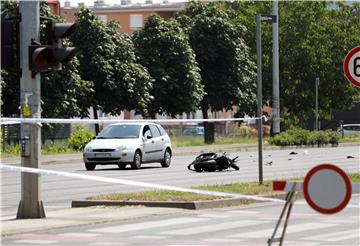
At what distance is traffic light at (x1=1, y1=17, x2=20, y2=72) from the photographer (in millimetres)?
15094

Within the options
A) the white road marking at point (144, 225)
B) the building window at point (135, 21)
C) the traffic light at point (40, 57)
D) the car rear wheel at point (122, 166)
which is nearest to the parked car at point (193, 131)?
the building window at point (135, 21)

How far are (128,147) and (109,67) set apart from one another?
20332 mm

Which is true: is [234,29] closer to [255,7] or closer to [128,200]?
[255,7]

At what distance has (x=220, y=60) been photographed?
61656 mm

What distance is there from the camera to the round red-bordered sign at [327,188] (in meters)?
7.12

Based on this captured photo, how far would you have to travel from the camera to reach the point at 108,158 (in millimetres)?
32062

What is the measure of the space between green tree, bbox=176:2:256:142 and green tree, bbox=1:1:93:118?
14.4 m

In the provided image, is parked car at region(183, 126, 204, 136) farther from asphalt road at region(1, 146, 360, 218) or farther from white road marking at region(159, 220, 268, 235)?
white road marking at region(159, 220, 268, 235)

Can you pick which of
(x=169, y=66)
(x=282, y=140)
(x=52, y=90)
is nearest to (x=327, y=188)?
(x=52, y=90)

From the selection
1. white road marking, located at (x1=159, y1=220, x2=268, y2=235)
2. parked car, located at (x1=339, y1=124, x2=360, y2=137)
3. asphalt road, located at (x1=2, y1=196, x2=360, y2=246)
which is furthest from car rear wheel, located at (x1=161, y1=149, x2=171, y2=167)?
parked car, located at (x1=339, y1=124, x2=360, y2=137)

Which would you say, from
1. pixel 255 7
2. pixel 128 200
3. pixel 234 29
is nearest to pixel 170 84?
pixel 234 29

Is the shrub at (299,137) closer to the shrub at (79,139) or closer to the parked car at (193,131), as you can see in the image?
the shrub at (79,139)

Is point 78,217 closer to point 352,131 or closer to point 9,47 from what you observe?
point 9,47

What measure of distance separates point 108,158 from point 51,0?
45.4 meters
